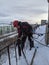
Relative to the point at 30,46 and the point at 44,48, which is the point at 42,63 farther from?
the point at 44,48

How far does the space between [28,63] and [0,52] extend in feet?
5.70

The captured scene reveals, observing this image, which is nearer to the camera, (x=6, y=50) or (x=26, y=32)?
(x=6, y=50)

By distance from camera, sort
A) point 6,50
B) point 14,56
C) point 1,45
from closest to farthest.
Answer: point 1,45 < point 6,50 < point 14,56

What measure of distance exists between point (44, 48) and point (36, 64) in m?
2.39

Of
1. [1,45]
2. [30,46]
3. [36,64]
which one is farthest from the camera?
[30,46]

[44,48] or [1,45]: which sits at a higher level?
[1,45]

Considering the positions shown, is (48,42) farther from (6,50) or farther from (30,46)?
(6,50)

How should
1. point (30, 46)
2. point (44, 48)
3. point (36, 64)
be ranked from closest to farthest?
point (36, 64), point (30, 46), point (44, 48)

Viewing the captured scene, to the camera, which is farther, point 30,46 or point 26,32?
point 30,46

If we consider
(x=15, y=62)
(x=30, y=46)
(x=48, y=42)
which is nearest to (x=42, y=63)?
(x=15, y=62)

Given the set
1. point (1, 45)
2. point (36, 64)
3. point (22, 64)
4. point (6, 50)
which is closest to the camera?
point (1, 45)

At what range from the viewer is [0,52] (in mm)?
1883

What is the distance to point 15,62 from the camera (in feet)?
9.78

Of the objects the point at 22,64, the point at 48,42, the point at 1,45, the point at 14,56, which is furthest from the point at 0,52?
the point at 48,42
